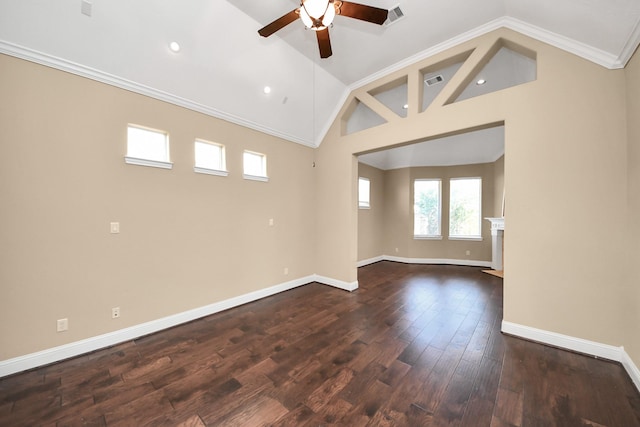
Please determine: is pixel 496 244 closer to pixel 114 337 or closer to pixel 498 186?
pixel 498 186

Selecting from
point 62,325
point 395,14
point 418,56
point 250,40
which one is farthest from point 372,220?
point 62,325

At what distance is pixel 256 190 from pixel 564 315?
4.17m

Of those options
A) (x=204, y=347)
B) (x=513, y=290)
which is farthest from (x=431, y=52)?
(x=204, y=347)

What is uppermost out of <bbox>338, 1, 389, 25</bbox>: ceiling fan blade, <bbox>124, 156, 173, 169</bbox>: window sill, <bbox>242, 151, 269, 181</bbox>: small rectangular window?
<bbox>338, 1, 389, 25</bbox>: ceiling fan blade

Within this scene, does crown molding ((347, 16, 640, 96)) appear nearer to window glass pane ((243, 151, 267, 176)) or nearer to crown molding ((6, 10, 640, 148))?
crown molding ((6, 10, 640, 148))

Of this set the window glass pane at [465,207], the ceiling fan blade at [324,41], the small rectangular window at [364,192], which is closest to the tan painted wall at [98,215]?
the ceiling fan blade at [324,41]

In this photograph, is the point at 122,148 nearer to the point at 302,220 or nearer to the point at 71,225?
the point at 71,225

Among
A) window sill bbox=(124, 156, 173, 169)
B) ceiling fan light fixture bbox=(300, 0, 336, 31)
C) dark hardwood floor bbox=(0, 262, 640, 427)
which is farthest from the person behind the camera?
window sill bbox=(124, 156, 173, 169)

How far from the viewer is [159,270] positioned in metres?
2.82

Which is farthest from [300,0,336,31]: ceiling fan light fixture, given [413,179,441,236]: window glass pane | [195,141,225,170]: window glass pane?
[413,179,441,236]: window glass pane

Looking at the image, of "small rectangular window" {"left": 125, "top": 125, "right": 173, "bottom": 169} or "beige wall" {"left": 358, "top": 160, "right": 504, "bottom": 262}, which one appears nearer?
"small rectangular window" {"left": 125, "top": 125, "right": 173, "bottom": 169}

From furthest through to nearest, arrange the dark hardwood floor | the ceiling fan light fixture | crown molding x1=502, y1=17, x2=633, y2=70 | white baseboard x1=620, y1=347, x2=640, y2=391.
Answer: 1. crown molding x1=502, y1=17, x2=633, y2=70
2. white baseboard x1=620, y1=347, x2=640, y2=391
3. the ceiling fan light fixture
4. the dark hardwood floor

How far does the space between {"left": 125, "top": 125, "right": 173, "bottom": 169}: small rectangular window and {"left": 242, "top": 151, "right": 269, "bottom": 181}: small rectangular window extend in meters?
1.08

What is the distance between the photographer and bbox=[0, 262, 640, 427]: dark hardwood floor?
1.61 m
